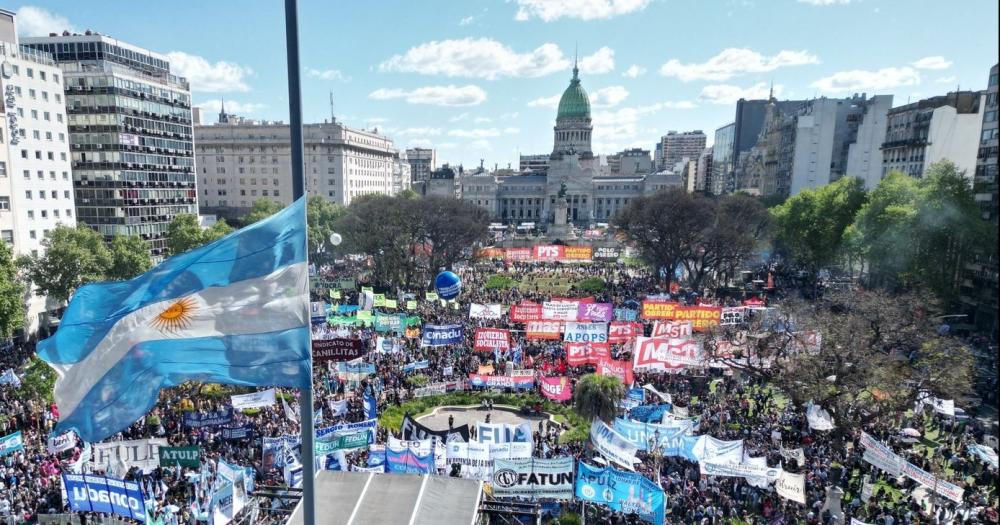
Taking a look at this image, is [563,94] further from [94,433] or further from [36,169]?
[94,433]

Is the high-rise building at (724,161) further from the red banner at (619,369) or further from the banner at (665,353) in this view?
the red banner at (619,369)

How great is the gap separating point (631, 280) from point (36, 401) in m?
51.8

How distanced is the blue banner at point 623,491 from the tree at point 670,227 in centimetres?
4354

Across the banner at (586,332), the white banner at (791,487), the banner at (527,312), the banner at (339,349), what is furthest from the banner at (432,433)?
the banner at (527,312)

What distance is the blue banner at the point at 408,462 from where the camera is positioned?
17938mm

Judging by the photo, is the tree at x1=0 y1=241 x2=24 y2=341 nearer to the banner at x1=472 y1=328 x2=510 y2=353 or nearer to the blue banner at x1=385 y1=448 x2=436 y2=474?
the banner at x1=472 y1=328 x2=510 y2=353

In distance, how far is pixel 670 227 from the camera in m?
57.0

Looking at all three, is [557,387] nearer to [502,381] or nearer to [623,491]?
[502,381]

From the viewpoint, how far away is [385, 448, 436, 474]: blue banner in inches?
706

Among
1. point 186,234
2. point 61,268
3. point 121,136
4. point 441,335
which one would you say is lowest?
point 441,335

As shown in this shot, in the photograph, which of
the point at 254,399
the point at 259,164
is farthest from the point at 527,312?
the point at 259,164

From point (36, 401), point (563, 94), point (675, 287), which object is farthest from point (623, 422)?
point (563, 94)

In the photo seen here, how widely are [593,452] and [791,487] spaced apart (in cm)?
694

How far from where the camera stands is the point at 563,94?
178 metres
